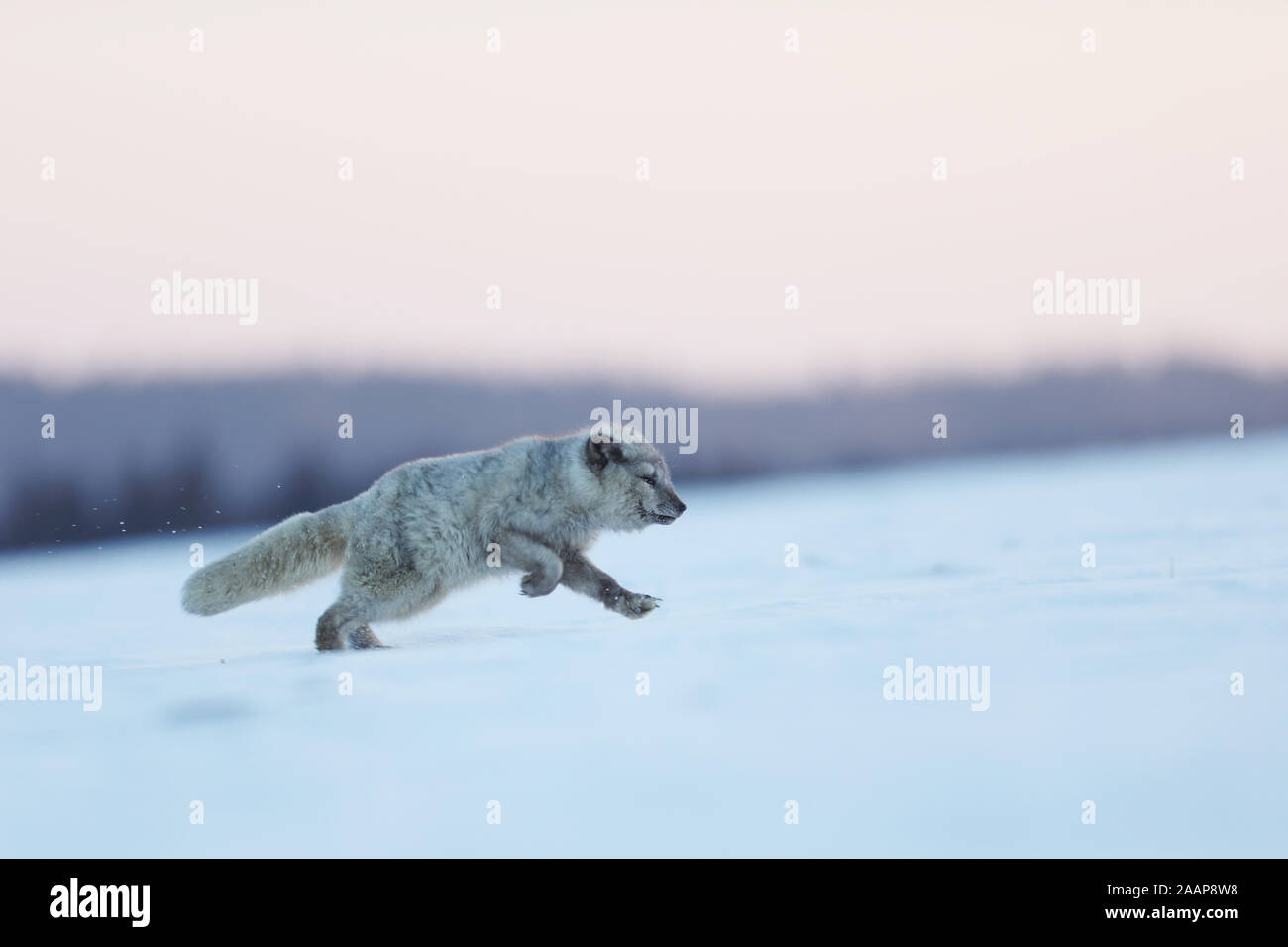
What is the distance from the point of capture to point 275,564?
6.98m

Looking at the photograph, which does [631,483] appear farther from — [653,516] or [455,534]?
[455,534]

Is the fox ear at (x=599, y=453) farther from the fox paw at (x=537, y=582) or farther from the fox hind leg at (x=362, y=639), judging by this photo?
the fox hind leg at (x=362, y=639)

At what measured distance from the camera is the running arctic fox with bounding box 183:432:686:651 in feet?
22.2

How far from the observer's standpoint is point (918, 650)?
17.6 feet

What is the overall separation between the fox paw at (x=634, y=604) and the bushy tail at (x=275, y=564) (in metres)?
1.73

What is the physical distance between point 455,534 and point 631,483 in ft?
3.89

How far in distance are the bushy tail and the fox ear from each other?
154 cm

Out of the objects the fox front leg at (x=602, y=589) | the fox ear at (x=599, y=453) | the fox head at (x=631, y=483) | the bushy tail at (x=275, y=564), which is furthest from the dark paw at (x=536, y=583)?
the bushy tail at (x=275, y=564)

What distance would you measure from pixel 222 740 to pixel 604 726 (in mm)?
1499

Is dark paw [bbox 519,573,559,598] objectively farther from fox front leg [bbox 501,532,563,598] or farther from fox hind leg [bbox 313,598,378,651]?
fox hind leg [bbox 313,598,378,651]

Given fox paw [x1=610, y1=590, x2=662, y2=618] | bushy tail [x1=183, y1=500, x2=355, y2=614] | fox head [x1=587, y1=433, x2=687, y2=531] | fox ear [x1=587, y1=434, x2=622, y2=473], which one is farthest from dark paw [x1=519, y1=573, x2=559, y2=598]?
bushy tail [x1=183, y1=500, x2=355, y2=614]

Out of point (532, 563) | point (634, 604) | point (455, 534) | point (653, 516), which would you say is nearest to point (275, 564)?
point (455, 534)

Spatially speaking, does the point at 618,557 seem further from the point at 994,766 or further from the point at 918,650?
the point at 994,766

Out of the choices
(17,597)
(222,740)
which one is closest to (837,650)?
(222,740)
